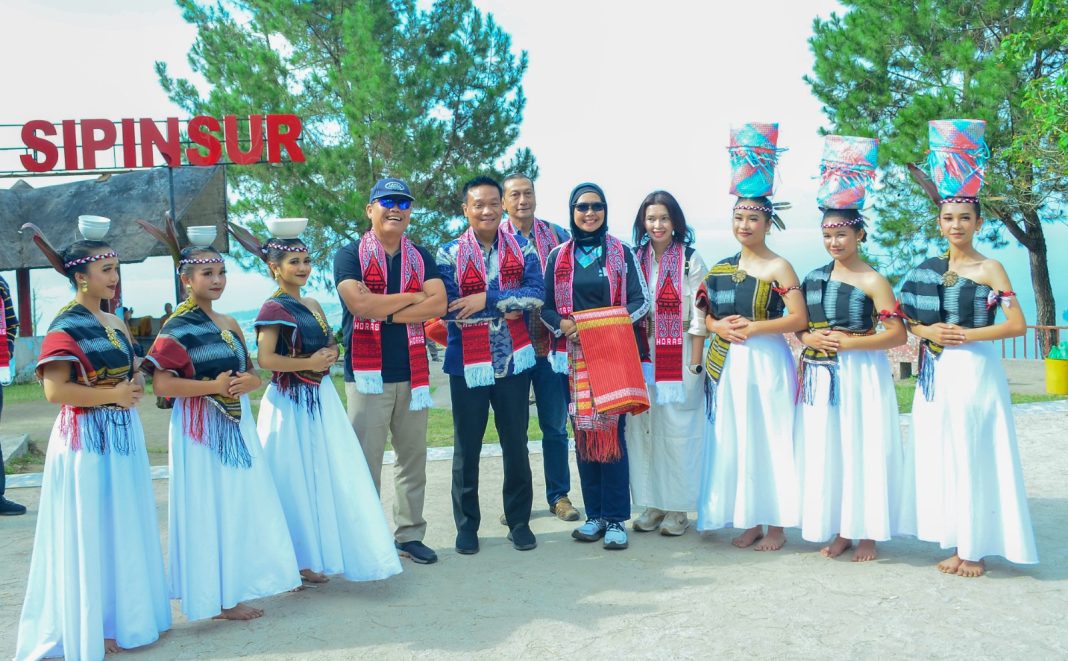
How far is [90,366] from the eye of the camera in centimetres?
395

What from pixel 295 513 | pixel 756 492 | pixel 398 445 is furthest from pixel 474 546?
pixel 756 492

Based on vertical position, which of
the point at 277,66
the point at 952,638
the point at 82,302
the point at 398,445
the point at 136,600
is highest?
the point at 277,66

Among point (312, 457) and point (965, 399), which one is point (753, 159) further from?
point (312, 457)

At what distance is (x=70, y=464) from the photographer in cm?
394

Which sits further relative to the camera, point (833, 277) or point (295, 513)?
point (833, 277)

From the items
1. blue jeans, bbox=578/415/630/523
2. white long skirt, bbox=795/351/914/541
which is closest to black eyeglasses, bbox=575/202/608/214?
blue jeans, bbox=578/415/630/523

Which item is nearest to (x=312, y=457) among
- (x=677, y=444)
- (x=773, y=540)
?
(x=677, y=444)

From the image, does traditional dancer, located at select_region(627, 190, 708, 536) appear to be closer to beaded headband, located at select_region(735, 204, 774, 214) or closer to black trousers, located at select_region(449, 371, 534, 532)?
beaded headband, located at select_region(735, 204, 774, 214)

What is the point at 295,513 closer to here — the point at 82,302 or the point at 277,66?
the point at 82,302

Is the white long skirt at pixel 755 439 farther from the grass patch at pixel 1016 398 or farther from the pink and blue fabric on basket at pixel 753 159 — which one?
the grass patch at pixel 1016 398

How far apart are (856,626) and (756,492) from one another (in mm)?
1282

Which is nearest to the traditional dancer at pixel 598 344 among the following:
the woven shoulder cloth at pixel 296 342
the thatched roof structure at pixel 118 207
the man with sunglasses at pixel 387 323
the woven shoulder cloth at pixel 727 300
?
the woven shoulder cloth at pixel 727 300

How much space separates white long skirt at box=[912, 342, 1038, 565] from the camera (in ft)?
15.3

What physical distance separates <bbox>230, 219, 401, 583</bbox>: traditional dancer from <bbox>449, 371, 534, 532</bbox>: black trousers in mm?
739
